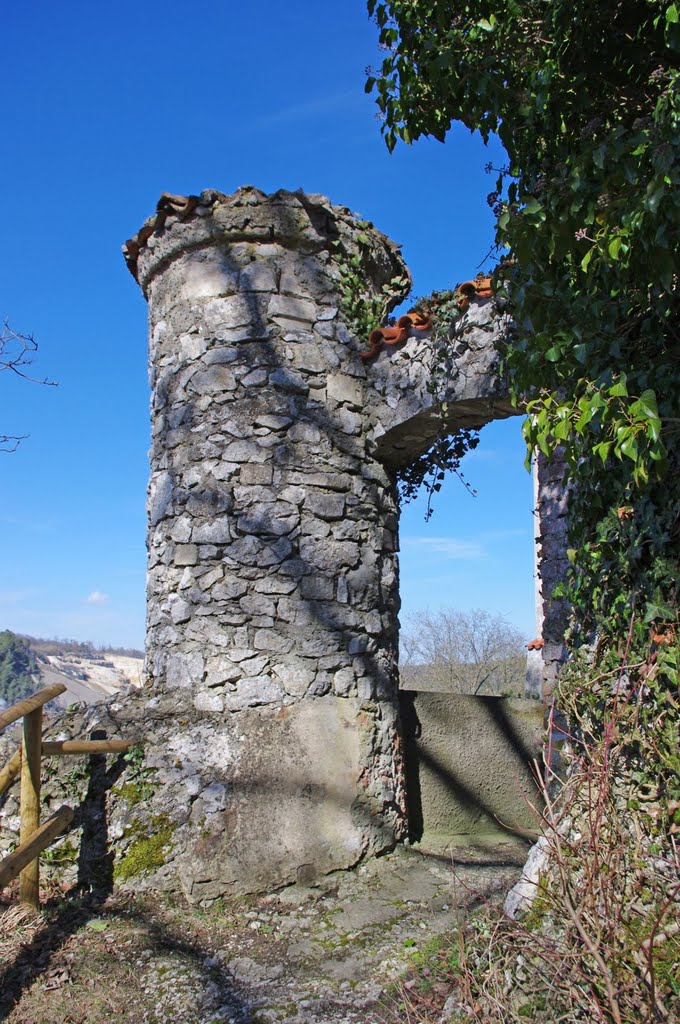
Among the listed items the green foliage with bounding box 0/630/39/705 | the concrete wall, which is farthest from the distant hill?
the concrete wall

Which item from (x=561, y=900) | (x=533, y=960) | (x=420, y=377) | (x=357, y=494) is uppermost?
(x=420, y=377)

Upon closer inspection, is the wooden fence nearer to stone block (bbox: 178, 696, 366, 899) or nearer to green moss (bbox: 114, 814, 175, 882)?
green moss (bbox: 114, 814, 175, 882)

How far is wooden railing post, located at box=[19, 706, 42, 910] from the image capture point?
13.0 feet

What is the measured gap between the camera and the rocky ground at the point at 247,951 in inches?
130

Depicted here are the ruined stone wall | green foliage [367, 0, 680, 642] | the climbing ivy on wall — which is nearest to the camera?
the climbing ivy on wall

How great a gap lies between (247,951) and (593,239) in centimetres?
335

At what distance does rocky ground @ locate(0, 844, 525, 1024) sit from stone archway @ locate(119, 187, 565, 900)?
182mm

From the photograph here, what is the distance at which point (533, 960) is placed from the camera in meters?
2.54

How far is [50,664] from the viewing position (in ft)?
111

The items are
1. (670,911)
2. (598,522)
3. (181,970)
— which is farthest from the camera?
(181,970)

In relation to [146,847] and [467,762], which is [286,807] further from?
[467,762]

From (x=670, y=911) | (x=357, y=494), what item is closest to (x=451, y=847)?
(x=357, y=494)

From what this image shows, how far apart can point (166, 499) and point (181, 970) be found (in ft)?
8.16

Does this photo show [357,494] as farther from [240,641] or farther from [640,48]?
[640,48]
